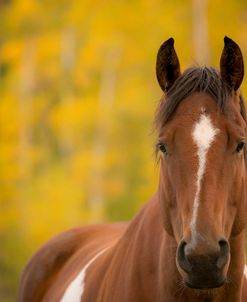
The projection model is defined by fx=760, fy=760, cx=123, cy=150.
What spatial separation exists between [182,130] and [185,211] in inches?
16.3

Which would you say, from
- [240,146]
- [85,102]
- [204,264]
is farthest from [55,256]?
[85,102]

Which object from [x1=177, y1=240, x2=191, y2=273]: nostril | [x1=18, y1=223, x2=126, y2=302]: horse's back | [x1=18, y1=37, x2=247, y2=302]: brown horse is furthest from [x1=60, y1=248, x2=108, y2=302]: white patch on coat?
[x1=177, y1=240, x2=191, y2=273]: nostril

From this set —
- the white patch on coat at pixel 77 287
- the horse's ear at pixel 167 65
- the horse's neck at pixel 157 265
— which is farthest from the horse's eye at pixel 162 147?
the white patch on coat at pixel 77 287

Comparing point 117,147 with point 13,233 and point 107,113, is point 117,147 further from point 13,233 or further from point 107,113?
point 13,233

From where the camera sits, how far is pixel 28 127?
26.4 meters

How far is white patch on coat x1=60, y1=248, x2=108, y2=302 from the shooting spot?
16.2 feet

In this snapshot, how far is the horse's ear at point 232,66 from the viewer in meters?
3.94

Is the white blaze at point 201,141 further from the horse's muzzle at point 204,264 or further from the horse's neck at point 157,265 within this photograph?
the horse's neck at point 157,265

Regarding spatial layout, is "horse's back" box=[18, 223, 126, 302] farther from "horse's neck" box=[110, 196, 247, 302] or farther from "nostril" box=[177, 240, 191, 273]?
"nostril" box=[177, 240, 191, 273]

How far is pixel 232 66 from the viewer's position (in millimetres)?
3949

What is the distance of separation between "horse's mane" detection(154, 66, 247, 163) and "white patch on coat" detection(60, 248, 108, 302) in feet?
4.85

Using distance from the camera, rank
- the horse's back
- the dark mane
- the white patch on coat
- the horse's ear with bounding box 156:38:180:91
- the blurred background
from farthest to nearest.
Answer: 1. the blurred background
2. the horse's back
3. the white patch on coat
4. the horse's ear with bounding box 156:38:180:91
5. the dark mane

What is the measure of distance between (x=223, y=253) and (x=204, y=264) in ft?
0.35

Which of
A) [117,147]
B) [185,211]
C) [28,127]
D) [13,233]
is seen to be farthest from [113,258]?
[28,127]
